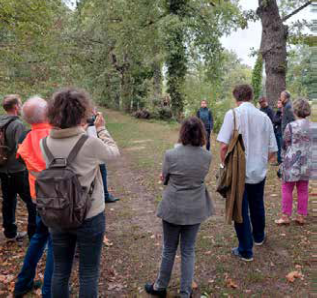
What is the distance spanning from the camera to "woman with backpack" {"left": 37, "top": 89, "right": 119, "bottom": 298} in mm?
2373

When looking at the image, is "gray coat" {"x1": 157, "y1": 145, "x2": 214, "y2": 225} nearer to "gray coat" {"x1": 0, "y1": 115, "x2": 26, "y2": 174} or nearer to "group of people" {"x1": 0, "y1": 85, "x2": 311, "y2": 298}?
"group of people" {"x1": 0, "y1": 85, "x2": 311, "y2": 298}

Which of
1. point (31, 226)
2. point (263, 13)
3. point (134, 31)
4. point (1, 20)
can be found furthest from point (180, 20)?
point (31, 226)

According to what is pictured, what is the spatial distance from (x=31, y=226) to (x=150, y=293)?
5.87 ft

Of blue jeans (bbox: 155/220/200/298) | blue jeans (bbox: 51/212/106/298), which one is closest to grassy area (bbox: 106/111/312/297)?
blue jeans (bbox: 155/220/200/298)

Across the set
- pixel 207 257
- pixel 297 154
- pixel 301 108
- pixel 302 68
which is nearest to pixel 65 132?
pixel 302 68

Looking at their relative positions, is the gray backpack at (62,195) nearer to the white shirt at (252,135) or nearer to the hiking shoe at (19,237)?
the white shirt at (252,135)

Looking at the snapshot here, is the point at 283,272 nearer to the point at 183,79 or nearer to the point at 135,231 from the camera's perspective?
the point at 135,231

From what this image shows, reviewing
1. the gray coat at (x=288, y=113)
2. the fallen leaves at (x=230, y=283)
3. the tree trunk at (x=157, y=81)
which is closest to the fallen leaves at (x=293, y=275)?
the fallen leaves at (x=230, y=283)

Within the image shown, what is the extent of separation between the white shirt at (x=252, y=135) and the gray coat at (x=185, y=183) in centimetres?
86

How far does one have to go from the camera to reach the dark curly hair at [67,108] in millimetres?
2412

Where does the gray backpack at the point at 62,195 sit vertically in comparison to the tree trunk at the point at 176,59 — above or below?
below

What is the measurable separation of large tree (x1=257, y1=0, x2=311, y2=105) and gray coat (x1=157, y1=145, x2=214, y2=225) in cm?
789

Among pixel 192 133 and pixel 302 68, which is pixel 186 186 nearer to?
pixel 192 133

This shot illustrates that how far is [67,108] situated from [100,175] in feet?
2.07
